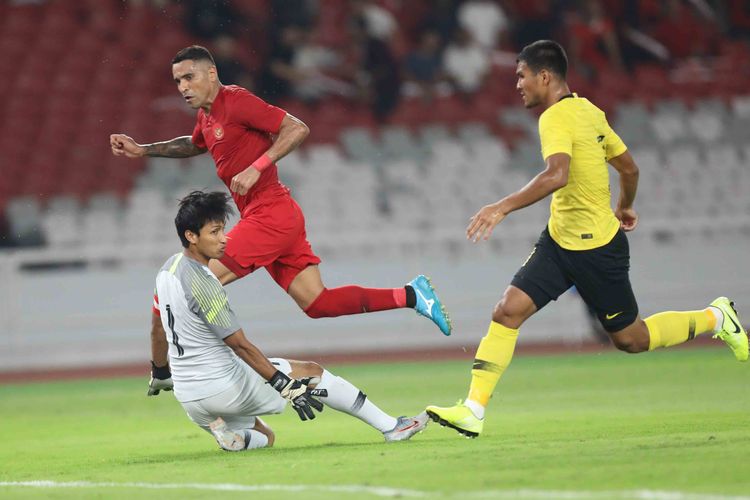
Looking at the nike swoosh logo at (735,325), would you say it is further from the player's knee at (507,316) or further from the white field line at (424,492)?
the white field line at (424,492)

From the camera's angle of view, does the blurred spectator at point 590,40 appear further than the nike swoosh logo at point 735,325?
Yes

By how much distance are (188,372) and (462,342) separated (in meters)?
8.86

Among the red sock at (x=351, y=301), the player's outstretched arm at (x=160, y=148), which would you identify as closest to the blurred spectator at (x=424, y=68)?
the player's outstretched arm at (x=160, y=148)

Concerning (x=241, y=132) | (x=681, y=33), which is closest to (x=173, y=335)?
(x=241, y=132)

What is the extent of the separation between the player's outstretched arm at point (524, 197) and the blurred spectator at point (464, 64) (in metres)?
12.7

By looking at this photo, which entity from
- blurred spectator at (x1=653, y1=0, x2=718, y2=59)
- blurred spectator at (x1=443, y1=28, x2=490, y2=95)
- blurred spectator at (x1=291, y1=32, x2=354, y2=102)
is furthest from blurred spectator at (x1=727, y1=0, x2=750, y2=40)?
blurred spectator at (x1=291, y1=32, x2=354, y2=102)

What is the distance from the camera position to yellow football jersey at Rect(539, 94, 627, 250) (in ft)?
24.1

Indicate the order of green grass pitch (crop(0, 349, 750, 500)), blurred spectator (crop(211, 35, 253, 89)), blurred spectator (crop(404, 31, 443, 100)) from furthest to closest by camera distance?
1. blurred spectator (crop(404, 31, 443, 100))
2. blurred spectator (crop(211, 35, 253, 89))
3. green grass pitch (crop(0, 349, 750, 500))

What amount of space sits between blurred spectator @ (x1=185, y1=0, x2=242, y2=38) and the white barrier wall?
4893mm

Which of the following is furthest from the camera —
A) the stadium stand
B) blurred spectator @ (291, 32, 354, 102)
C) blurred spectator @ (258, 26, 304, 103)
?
blurred spectator @ (291, 32, 354, 102)

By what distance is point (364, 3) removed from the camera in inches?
787

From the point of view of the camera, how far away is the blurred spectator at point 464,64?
1961 cm

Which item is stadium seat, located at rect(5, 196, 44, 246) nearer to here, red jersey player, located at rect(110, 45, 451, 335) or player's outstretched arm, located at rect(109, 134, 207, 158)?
player's outstretched arm, located at rect(109, 134, 207, 158)

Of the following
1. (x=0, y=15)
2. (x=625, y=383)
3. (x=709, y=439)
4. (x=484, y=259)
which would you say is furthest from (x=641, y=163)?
(x=709, y=439)
